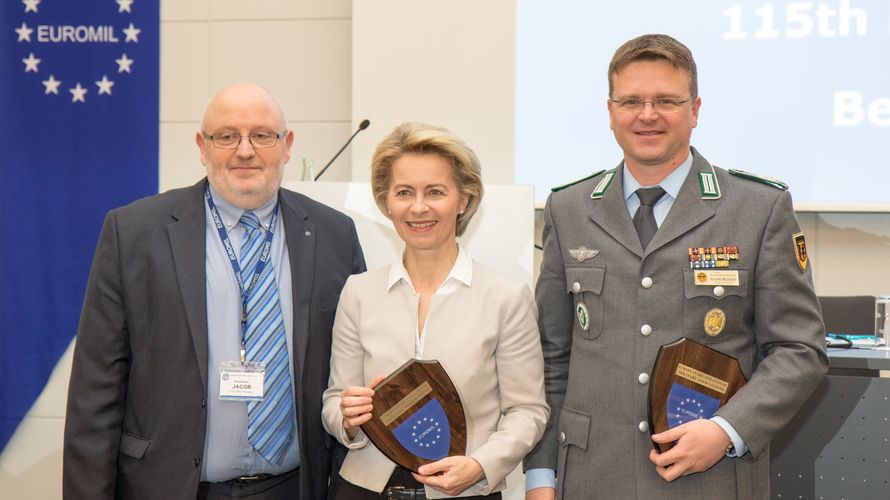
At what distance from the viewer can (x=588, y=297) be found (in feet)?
6.26

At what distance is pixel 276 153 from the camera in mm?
2254

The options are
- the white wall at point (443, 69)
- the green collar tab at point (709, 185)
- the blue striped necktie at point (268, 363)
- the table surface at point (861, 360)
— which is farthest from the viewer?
the white wall at point (443, 69)

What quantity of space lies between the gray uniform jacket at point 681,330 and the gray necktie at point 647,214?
0.11 feet

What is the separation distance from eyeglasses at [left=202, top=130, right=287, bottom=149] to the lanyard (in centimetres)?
13

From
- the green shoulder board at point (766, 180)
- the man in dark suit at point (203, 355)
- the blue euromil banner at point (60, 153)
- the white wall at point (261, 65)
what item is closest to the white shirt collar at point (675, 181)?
the green shoulder board at point (766, 180)

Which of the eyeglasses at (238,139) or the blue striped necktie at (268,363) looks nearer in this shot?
the blue striped necktie at (268,363)

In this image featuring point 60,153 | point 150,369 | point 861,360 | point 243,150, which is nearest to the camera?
point 150,369

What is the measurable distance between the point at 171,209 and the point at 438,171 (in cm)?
73

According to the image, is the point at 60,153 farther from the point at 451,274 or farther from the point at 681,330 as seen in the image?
the point at 681,330

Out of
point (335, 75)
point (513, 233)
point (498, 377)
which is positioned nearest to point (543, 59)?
point (335, 75)

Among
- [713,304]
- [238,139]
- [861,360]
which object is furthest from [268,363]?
[861,360]

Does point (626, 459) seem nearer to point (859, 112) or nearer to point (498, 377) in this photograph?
point (498, 377)

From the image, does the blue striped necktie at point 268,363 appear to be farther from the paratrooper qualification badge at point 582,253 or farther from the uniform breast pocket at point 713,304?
the uniform breast pocket at point 713,304

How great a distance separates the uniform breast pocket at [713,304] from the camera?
1783 millimetres
